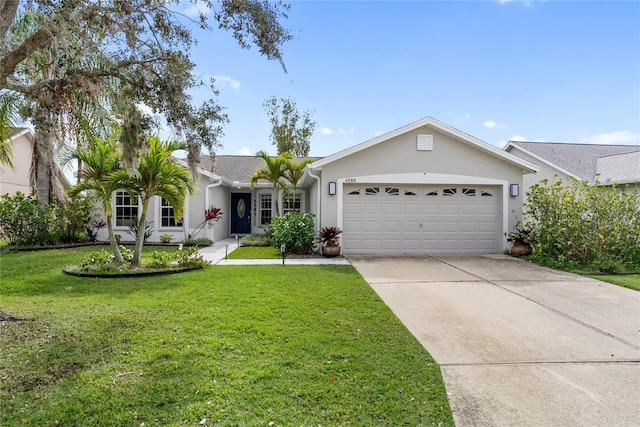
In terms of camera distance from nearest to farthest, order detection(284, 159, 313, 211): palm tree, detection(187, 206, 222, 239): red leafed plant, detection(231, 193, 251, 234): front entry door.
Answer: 1. detection(187, 206, 222, 239): red leafed plant
2. detection(284, 159, 313, 211): palm tree
3. detection(231, 193, 251, 234): front entry door

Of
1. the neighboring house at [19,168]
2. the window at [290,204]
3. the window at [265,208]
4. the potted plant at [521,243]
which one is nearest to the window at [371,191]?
the potted plant at [521,243]

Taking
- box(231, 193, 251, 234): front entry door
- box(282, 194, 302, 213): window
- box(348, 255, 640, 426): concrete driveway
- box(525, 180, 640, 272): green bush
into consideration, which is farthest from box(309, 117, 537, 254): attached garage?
box(231, 193, 251, 234): front entry door

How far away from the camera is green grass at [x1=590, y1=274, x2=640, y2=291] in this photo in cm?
717

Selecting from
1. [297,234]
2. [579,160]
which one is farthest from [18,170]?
[579,160]

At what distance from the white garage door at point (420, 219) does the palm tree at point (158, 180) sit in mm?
5249

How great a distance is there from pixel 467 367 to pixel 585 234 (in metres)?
8.24

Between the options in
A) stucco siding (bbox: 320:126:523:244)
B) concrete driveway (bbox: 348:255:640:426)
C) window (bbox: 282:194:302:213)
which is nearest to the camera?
concrete driveway (bbox: 348:255:640:426)

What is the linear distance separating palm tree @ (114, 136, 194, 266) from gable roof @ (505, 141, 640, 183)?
1493cm

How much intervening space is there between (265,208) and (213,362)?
1448 cm

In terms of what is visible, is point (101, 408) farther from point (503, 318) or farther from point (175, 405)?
point (503, 318)

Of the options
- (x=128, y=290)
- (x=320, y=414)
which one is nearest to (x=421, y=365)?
(x=320, y=414)

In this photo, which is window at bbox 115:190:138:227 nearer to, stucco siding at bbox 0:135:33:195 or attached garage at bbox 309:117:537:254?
stucco siding at bbox 0:135:33:195

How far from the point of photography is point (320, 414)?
265 centimetres

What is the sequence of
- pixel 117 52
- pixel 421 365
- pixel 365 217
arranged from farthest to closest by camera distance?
pixel 365 217 → pixel 117 52 → pixel 421 365
